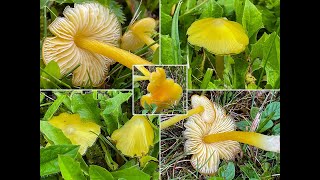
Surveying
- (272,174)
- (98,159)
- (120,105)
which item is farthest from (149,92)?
(272,174)

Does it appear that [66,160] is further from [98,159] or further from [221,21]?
[221,21]

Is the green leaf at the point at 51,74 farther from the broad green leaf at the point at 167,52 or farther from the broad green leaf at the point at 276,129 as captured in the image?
the broad green leaf at the point at 276,129

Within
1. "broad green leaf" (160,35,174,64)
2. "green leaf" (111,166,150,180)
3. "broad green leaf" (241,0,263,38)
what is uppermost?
"broad green leaf" (241,0,263,38)

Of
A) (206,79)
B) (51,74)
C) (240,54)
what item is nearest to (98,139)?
(51,74)

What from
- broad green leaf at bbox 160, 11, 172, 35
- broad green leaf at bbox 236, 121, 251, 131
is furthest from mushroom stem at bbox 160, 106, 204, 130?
broad green leaf at bbox 160, 11, 172, 35

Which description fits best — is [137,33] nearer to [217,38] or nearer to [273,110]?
[217,38]

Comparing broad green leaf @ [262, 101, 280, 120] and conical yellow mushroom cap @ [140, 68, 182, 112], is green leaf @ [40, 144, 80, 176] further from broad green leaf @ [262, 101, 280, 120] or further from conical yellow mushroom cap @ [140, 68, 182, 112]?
broad green leaf @ [262, 101, 280, 120]
